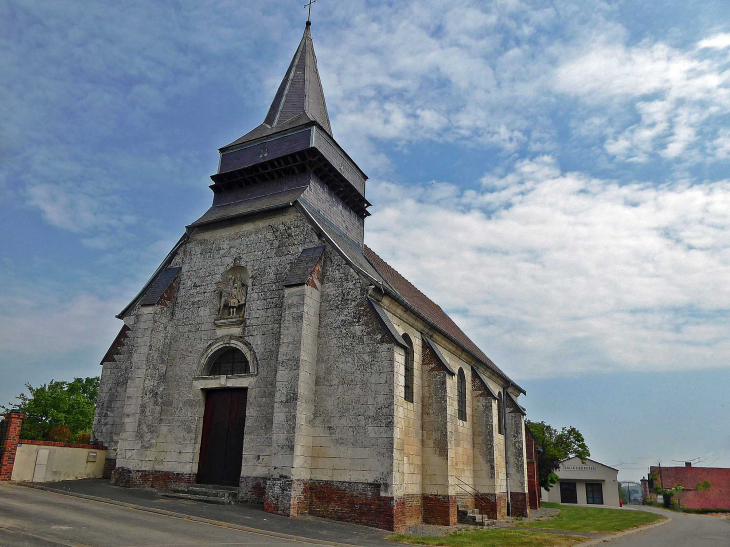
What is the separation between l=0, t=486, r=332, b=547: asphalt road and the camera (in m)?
8.62

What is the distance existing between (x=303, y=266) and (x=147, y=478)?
786 centimetres

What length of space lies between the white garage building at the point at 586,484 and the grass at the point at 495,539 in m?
40.0

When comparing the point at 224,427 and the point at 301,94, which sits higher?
the point at 301,94

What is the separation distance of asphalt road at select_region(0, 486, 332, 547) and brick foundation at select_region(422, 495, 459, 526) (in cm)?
655

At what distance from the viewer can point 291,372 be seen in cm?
1432

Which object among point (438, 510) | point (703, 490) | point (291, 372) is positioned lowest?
point (703, 490)

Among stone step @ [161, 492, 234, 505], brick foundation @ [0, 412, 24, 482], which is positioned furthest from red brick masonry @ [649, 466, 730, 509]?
brick foundation @ [0, 412, 24, 482]

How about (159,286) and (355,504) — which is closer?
(355,504)

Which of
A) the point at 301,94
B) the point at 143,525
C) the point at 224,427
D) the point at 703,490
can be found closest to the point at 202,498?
the point at 224,427

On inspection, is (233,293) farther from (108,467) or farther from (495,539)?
(495,539)

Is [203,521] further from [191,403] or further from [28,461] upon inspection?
[28,461]

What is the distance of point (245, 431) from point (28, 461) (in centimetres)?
653

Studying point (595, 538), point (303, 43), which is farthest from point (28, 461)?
point (303, 43)

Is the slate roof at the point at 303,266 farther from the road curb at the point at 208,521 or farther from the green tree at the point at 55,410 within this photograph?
the green tree at the point at 55,410
